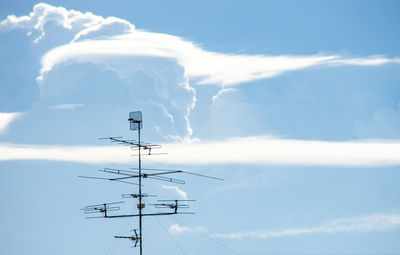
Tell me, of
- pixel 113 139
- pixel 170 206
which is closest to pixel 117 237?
pixel 170 206

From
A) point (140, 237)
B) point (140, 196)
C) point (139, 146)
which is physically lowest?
point (140, 237)

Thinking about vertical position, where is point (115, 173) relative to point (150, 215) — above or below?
above

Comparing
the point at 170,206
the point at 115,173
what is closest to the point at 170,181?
the point at 170,206

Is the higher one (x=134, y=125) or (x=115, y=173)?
(x=134, y=125)

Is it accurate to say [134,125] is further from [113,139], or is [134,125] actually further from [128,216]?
[128,216]

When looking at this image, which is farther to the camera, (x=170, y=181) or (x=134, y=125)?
(x=134, y=125)

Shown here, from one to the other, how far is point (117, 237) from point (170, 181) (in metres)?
6.49

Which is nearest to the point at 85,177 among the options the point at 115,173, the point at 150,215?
the point at 115,173

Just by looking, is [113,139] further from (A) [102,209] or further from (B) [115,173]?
(A) [102,209]

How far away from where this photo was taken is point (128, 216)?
51.4m

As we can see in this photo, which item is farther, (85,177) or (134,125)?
(134,125)

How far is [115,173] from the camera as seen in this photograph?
171ft

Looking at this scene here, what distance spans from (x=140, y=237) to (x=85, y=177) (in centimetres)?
692

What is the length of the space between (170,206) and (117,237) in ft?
16.9
